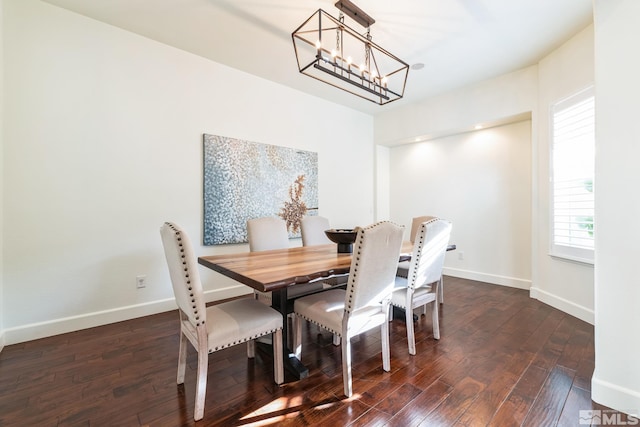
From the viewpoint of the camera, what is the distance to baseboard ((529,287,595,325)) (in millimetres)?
2691

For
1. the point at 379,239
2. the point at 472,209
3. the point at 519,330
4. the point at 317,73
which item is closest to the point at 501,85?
the point at 472,209

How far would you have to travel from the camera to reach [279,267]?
184cm

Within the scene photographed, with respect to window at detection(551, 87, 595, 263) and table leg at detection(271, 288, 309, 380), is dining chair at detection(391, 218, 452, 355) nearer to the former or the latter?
table leg at detection(271, 288, 309, 380)

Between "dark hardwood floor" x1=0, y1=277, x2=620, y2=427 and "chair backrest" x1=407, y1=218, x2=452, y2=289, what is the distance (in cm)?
57

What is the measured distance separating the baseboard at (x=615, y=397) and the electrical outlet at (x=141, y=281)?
12.0 ft

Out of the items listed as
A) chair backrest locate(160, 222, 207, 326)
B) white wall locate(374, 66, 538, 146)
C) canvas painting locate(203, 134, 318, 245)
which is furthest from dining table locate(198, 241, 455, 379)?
white wall locate(374, 66, 538, 146)

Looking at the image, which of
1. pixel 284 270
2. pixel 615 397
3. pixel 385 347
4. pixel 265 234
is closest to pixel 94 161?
pixel 265 234

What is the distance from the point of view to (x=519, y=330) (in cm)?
252

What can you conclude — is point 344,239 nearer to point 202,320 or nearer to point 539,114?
point 202,320

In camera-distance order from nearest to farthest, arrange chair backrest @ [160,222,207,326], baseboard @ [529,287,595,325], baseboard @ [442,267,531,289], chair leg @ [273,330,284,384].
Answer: chair backrest @ [160,222,207,326], chair leg @ [273,330,284,384], baseboard @ [529,287,595,325], baseboard @ [442,267,531,289]

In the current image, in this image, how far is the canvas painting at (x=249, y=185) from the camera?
3.26 meters

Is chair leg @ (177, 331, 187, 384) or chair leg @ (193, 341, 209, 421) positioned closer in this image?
chair leg @ (193, 341, 209, 421)

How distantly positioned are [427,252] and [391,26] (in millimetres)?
2152

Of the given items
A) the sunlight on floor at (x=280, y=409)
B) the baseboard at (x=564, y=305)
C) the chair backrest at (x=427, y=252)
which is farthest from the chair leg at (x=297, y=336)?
the baseboard at (x=564, y=305)
